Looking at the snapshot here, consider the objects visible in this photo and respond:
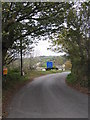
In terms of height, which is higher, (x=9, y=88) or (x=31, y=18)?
(x=31, y=18)

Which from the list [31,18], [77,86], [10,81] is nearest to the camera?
[31,18]

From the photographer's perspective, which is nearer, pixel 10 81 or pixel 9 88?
pixel 9 88

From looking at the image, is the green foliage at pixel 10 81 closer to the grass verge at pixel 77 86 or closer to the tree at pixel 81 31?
the grass verge at pixel 77 86

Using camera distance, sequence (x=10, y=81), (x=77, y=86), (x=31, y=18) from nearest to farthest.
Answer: (x=31, y=18), (x=77, y=86), (x=10, y=81)

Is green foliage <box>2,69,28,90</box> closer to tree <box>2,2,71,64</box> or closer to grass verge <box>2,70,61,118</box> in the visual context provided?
grass verge <box>2,70,61,118</box>

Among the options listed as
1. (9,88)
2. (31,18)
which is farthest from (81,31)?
(9,88)

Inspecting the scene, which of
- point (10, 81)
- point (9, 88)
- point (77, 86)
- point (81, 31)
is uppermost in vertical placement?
point (81, 31)

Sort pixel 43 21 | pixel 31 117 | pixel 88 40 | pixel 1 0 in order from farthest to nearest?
pixel 88 40 → pixel 43 21 → pixel 1 0 → pixel 31 117

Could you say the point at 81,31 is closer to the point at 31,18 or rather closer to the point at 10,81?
the point at 31,18

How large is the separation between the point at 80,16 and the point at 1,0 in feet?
29.0

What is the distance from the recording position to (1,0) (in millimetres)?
9477

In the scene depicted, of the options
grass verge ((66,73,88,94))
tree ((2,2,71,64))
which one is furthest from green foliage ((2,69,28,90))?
grass verge ((66,73,88,94))

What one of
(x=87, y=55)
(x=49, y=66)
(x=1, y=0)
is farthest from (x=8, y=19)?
(x=49, y=66)

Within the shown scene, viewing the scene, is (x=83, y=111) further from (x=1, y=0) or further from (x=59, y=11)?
(x=59, y=11)
